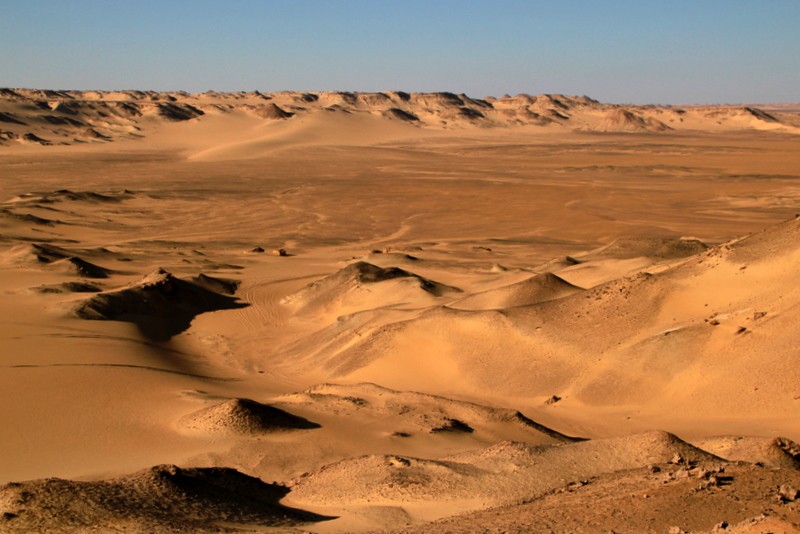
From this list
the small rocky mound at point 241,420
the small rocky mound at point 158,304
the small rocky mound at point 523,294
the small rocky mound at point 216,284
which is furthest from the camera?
the small rocky mound at point 216,284

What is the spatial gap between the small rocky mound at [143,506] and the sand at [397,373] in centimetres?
3

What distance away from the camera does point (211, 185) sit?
48938 mm

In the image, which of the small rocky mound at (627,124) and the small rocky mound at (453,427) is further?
the small rocky mound at (627,124)

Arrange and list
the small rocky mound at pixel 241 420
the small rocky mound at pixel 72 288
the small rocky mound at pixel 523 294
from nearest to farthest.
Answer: the small rocky mound at pixel 241 420
the small rocky mound at pixel 523 294
the small rocky mound at pixel 72 288

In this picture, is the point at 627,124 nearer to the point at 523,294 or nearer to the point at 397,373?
the point at 523,294

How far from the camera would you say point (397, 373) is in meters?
14.1

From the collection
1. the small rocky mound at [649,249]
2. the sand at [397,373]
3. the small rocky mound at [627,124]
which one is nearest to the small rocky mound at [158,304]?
the sand at [397,373]

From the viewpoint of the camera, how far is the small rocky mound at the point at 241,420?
1022 cm

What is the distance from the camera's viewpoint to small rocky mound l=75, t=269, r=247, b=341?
58.6 feet

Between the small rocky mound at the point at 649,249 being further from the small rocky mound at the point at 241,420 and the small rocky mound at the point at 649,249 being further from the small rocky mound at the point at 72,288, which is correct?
the small rocky mound at the point at 241,420

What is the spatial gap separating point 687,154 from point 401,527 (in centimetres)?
7150

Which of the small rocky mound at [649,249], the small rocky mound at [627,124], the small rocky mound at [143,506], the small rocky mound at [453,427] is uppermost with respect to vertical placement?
the small rocky mound at [627,124]

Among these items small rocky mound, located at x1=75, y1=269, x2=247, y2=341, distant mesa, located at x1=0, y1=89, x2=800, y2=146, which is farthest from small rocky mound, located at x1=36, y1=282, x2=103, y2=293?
distant mesa, located at x1=0, y1=89, x2=800, y2=146

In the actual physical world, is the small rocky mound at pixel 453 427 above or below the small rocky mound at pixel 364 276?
above
